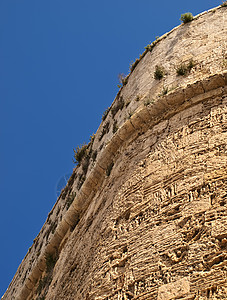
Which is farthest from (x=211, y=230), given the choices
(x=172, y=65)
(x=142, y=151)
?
(x=172, y=65)

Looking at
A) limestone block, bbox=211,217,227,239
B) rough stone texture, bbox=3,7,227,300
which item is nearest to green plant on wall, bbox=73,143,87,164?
rough stone texture, bbox=3,7,227,300

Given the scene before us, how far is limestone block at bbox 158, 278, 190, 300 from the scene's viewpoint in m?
4.11

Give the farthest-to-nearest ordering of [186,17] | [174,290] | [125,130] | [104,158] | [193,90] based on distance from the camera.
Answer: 1. [186,17]
2. [104,158]
3. [125,130]
4. [193,90]
5. [174,290]

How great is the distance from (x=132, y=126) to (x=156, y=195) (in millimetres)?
2106

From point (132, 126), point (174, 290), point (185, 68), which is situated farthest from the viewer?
point (132, 126)

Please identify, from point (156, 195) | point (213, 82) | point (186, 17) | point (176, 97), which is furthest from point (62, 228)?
point (186, 17)

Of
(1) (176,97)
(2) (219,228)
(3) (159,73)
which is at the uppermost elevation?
(3) (159,73)

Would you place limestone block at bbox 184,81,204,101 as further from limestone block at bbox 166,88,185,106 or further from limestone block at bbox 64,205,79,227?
limestone block at bbox 64,205,79,227

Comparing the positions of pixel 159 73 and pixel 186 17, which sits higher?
pixel 186 17

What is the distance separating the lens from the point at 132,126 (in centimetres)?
738

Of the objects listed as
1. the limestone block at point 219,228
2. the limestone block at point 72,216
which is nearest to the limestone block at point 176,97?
the limestone block at point 219,228

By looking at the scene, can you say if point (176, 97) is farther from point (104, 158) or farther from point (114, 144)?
point (104, 158)

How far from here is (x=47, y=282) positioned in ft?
27.9

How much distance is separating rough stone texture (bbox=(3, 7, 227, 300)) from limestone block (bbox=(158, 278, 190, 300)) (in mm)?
10
